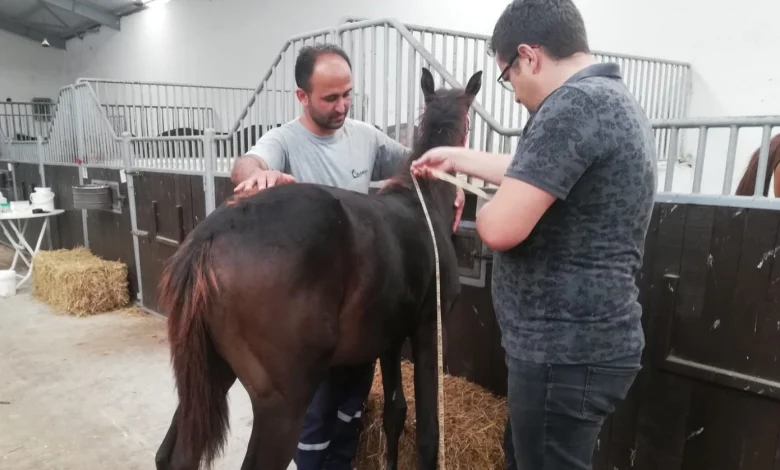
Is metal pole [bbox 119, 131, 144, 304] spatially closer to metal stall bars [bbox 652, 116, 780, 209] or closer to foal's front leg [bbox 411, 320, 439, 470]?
foal's front leg [bbox 411, 320, 439, 470]

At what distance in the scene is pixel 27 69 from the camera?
1554 centimetres

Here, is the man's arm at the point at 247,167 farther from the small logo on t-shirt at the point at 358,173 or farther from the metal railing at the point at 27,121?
the metal railing at the point at 27,121

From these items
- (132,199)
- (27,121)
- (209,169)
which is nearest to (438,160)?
(209,169)

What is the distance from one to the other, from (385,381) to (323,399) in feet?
0.81

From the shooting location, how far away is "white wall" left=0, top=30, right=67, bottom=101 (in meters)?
15.0

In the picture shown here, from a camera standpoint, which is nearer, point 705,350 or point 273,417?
point 273,417

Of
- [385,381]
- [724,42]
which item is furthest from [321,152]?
[724,42]

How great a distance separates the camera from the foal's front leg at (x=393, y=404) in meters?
1.91

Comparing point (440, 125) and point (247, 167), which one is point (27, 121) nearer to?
point (247, 167)

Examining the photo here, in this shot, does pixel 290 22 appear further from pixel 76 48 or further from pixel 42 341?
pixel 76 48

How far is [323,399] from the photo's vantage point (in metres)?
1.96

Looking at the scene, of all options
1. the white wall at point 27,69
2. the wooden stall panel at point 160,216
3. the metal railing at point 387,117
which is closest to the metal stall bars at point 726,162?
the metal railing at point 387,117

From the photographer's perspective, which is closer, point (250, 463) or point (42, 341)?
point (250, 463)

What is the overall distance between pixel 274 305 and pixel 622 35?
16.4 feet
